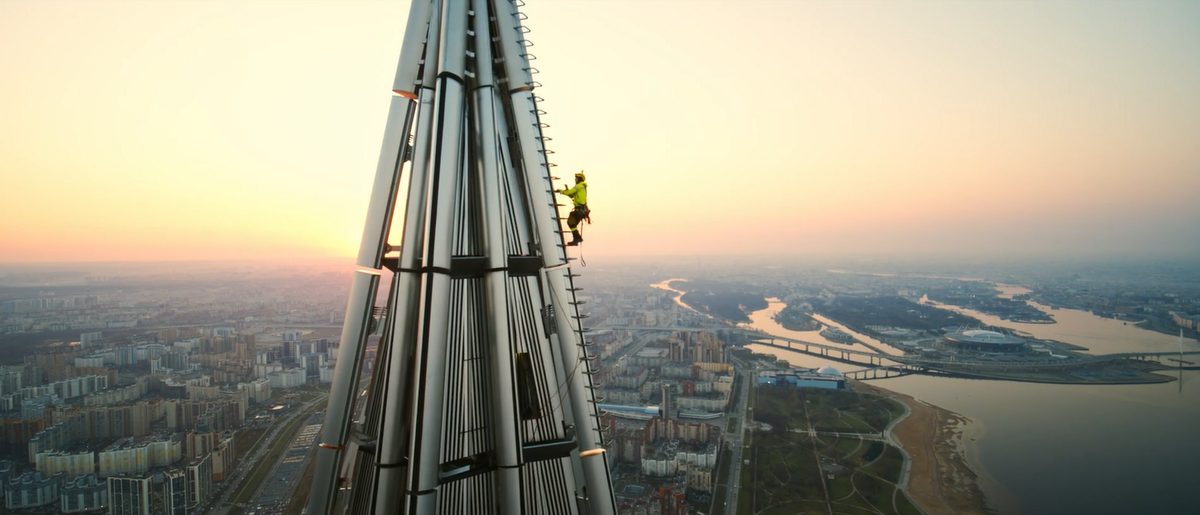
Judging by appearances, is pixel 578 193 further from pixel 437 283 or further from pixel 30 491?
pixel 30 491

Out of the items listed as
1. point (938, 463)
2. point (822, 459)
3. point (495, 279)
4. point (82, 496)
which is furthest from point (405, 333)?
point (938, 463)

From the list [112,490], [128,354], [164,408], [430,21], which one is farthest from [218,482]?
[430,21]

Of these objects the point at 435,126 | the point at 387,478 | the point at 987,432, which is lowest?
the point at 987,432

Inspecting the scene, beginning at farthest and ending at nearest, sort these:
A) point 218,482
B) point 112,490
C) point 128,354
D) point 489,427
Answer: point 128,354 → point 218,482 → point 112,490 → point 489,427

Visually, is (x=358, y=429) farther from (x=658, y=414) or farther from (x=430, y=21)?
(x=658, y=414)

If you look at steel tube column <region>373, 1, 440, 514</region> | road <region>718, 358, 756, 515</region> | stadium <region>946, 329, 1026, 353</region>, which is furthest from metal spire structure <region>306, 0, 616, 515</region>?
stadium <region>946, 329, 1026, 353</region>

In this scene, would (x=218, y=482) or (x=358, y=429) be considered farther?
(x=218, y=482)

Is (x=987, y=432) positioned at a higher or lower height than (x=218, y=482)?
lower
